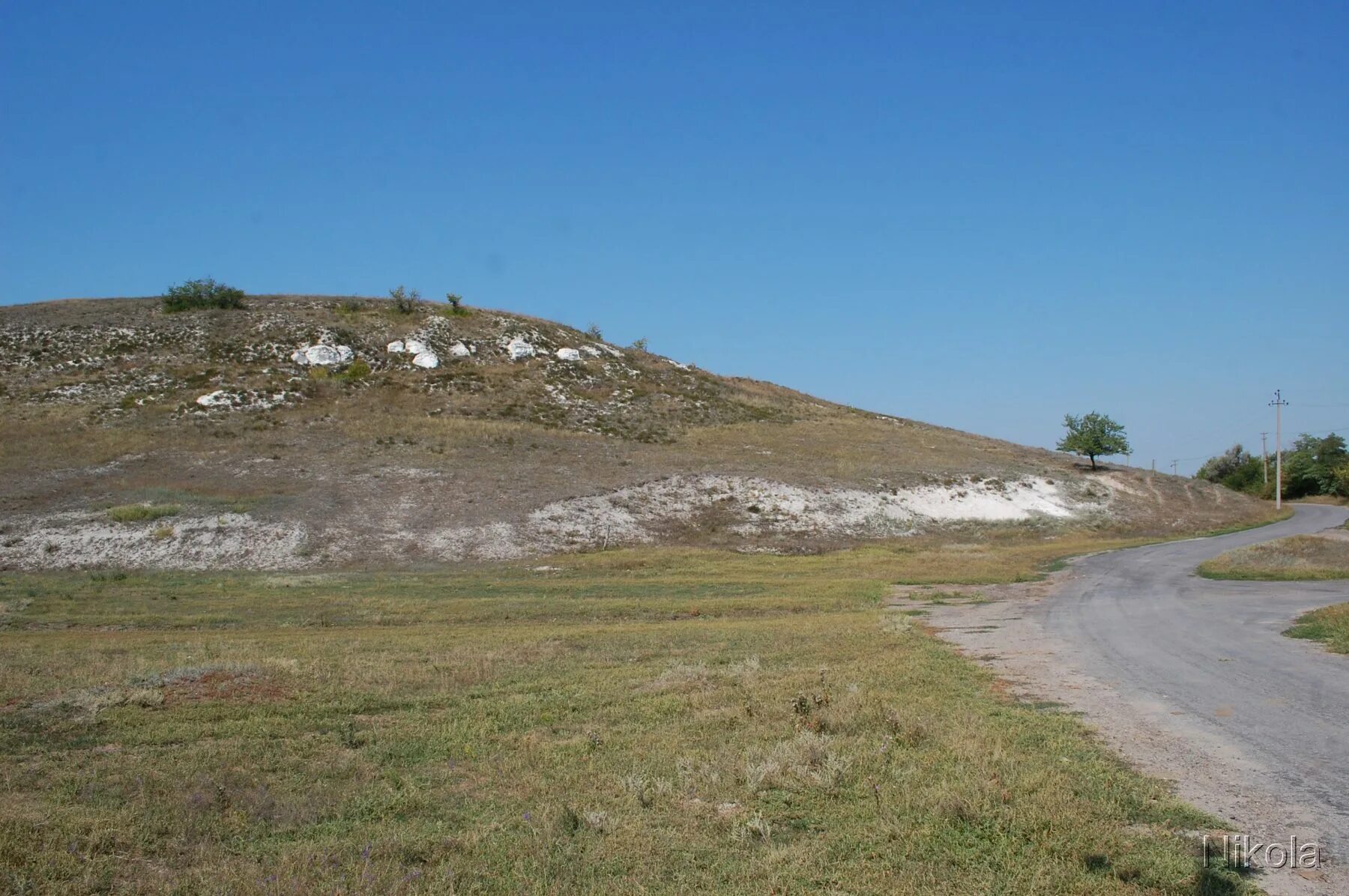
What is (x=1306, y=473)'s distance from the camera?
109688 millimetres

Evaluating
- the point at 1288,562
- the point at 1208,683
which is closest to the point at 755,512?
the point at 1288,562

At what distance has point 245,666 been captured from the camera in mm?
15680

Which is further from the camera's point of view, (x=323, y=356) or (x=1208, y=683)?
(x=323, y=356)

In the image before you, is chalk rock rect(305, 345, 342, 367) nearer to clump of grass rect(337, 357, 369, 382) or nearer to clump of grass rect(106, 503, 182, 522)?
clump of grass rect(337, 357, 369, 382)

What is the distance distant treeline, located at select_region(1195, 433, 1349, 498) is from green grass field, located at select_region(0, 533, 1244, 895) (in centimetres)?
10627

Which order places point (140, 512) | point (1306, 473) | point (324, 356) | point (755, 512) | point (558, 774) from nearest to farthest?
point (558, 774)
point (140, 512)
point (755, 512)
point (324, 356)
point (1306, 473)

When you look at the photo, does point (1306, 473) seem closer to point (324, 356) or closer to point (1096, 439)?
point (1096, 439)

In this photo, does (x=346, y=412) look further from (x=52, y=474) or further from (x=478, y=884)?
(x=478, y=884)

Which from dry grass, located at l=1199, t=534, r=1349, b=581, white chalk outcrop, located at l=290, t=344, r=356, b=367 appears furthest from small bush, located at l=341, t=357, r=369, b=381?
dry grass, located at l=1199, t=534, r=1349, b=581

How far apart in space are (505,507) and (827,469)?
2516 centimetres

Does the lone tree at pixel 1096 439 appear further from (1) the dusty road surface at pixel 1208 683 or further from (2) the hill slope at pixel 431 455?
(1) the dusty road surface at pixel 1208 683

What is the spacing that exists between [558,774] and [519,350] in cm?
8165

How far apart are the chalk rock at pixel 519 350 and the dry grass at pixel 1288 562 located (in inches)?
2498

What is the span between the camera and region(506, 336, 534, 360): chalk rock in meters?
88.5
